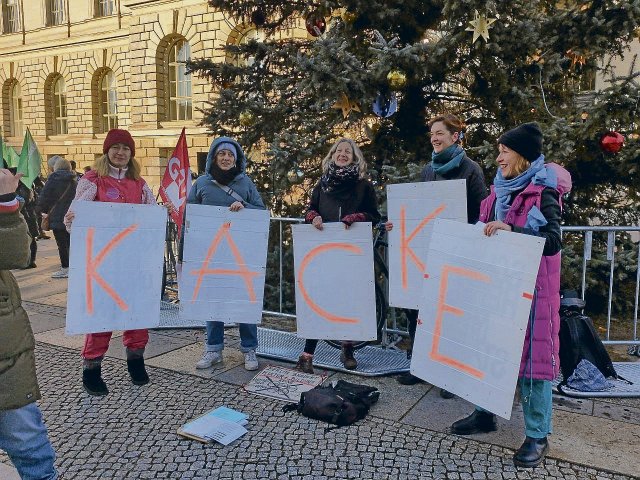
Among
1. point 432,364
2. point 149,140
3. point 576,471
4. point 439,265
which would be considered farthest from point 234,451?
point 149,140

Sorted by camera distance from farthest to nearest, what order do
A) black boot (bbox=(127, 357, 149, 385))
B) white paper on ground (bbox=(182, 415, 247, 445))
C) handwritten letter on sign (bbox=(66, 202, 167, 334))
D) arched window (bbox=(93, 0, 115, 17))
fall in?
arched window (bbox=(93, 0, 115, 17)), black boot (bbox=(127, 357, 149, 385)), handwritten letter on sign (bbox=(66, 202, 167, 334)), white paper on ground (bbox=(182, 415, 247, 445))

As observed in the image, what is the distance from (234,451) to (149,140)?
82.0 feet

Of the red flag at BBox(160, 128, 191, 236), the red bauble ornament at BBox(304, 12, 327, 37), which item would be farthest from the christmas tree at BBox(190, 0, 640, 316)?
the red flag at BBox(160, 128, 191, 236)

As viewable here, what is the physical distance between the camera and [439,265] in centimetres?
365

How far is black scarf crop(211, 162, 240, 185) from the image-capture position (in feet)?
15.8

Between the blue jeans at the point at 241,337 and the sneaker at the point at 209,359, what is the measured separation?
0.04m

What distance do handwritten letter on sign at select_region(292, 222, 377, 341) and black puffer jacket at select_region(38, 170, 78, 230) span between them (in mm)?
6228

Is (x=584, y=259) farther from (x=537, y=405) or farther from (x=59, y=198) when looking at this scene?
(x=59, y=198)

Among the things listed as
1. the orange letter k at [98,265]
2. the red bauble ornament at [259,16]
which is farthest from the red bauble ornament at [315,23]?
the orange letter k at [98,265]

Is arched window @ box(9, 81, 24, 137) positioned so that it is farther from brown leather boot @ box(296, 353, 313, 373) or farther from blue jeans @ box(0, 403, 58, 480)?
blue jeans @ box(0, 403, 58, 480)

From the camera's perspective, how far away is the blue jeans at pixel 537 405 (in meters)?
3.27

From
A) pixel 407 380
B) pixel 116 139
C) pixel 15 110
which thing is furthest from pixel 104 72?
pixel 407 380

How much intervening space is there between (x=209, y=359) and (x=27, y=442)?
241cm

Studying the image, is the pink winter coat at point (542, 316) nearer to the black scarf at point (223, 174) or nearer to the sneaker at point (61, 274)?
the black scarf at point (223, 174)
